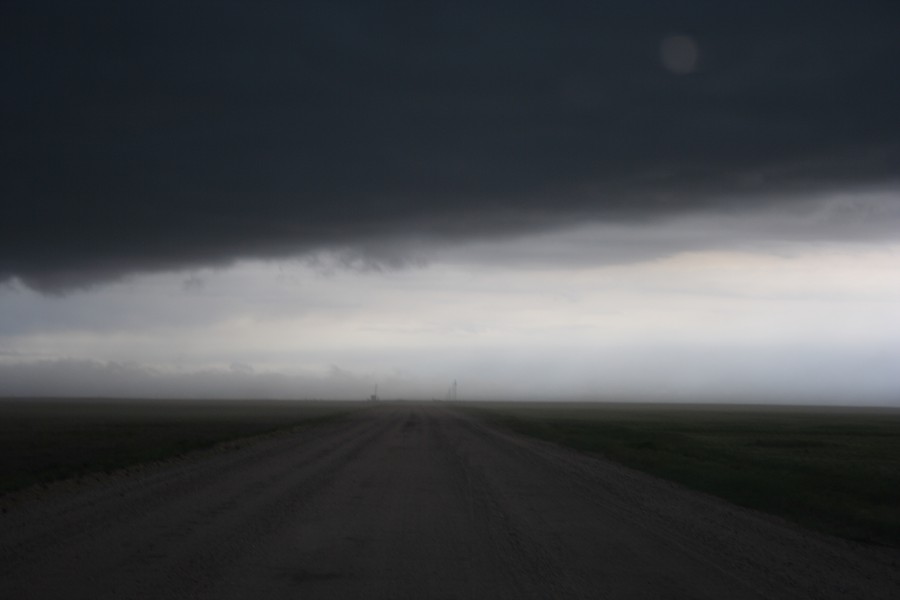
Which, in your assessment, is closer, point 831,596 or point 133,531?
point 831,596

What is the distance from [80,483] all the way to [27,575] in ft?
38.4

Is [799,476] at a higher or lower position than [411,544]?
higher

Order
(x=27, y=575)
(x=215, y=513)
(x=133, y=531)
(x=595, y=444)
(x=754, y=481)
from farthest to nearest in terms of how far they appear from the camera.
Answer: (x=595, y=444) < (x=754, y=481) < (x=215, y=513) < (x=133, y=531) < (x=27, y=575)

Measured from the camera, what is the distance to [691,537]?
12625 millimetres

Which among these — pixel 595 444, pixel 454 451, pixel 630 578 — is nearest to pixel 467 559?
pixel 630 578

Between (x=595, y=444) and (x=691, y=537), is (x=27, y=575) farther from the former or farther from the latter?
(x=595, y=444)

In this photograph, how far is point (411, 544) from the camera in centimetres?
1170

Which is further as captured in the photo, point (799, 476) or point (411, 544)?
point (799, 476)

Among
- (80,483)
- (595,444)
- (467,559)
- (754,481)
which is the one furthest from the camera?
(595,444)

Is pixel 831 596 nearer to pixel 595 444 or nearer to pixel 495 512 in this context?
pixel 495 512

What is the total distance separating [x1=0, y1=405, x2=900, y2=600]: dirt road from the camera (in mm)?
9094

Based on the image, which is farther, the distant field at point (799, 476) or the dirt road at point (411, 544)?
the distant field at point (799, 476)

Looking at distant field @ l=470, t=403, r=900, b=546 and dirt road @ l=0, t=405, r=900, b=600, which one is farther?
distant field @ l=470, t=403, r=900, b=546

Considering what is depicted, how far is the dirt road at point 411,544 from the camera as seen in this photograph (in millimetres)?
9094
